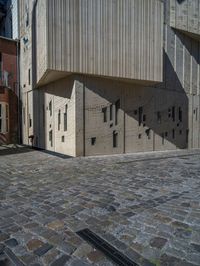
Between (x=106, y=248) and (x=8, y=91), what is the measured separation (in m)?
15.5

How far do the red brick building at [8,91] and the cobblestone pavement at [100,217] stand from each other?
10392 millimetres

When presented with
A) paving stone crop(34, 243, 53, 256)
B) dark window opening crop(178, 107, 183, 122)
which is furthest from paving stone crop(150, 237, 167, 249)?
dark window opening crop(178, 107, 183, 122)

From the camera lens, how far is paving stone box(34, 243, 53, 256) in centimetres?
265

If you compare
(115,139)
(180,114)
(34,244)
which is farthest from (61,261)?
(180,114)

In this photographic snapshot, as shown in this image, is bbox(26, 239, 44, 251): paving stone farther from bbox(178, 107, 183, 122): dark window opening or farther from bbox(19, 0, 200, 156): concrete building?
bbox(178, 107, 183, 122): dark window opening

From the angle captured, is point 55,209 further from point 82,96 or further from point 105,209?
point 82,96

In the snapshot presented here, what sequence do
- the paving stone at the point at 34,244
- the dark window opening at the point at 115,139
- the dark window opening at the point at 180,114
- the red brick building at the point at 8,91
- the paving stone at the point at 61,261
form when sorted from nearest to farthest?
1. the paving stone at the point at 61,261
2. the paving stone at the point at 34,244
3. the dark window opening at the point at 115,139
4. the red brick building at the point at 8,91
5. the dark window opening at the point at 180,114

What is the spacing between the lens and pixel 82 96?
10.9 m

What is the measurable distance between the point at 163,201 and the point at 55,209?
1.94 metres

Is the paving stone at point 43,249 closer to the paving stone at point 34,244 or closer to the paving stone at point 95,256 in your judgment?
the paving stone at point 34,244

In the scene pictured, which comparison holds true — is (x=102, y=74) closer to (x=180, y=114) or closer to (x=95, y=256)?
(x=180, y=114)

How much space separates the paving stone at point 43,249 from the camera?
2652 mm

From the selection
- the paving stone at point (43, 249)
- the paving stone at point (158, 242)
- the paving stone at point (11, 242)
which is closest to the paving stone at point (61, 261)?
the paving stone at point (43, 249)

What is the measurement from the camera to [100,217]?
366 cm
